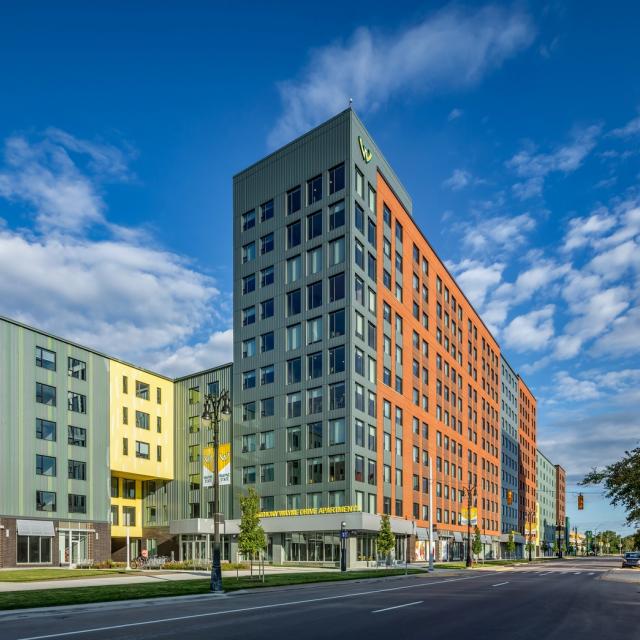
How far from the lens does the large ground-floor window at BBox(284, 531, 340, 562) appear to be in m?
Answer: 63.7

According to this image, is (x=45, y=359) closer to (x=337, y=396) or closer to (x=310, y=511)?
(x=337, y=396)

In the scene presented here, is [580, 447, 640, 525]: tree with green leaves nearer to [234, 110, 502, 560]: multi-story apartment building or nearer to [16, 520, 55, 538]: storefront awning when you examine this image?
[234, 110, 502, 560]: multi-story apartment building

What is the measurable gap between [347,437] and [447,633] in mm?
47546

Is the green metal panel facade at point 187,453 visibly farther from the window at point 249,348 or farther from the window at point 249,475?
the window at point 249,475

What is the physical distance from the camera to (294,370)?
6919cm

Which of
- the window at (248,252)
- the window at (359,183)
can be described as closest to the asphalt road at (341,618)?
the window at (359,183)

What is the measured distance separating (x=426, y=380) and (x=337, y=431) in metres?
24.4

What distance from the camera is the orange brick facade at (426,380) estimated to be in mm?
73812

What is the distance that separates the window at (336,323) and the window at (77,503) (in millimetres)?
27366

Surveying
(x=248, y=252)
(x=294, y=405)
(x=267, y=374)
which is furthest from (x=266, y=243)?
(x=294, y=405)

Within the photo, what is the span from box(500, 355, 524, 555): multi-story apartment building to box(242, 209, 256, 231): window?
72.2m

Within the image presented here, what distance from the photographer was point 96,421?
2746 inches

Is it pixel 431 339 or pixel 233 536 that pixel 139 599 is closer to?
pixel 233 536

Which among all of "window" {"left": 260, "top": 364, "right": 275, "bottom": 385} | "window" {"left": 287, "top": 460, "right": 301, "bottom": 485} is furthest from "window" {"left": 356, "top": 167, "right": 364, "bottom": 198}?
"window" {"left": 287, "top": 460, "right": 301, "bottom": 485}
